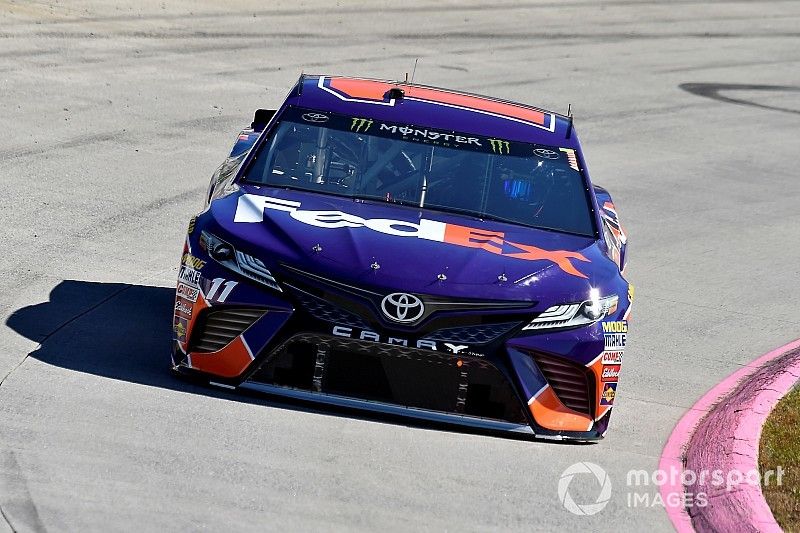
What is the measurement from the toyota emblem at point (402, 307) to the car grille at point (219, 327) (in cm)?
60

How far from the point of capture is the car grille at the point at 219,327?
643 centimetres

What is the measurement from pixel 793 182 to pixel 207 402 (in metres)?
10.5

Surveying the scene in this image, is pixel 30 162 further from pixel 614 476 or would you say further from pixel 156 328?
pixel 614 476

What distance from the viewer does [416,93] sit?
27.4 ft

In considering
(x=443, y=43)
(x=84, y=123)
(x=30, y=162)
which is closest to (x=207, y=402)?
(x=30, y=162)

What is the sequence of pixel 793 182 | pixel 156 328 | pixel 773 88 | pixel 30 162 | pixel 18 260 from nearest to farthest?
1. pixel 156 328
2. pixel 18 260
3. pixel 30 162
4. pixel 793 182
5. pixel 773 88

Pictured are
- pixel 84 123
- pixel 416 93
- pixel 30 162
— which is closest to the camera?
pixel 416 93

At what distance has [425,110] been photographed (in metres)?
8.00

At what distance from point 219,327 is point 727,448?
2641mm

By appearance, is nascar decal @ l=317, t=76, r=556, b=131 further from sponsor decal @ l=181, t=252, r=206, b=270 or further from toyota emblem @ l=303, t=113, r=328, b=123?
sponsor decal @ l=181, t=252, r=206, b=270

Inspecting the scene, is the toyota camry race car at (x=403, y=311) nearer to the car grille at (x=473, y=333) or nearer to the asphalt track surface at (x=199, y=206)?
the car grille at (x=473, y=333)

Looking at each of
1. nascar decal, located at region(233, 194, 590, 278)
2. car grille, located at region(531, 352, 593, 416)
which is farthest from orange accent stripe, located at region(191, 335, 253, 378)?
car grille, located at region(531, 352, 593, 416)

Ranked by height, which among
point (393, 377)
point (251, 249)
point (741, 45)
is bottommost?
point (741, 45)

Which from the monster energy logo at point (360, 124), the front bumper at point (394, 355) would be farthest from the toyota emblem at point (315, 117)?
the front bumper at point (394, 355)
